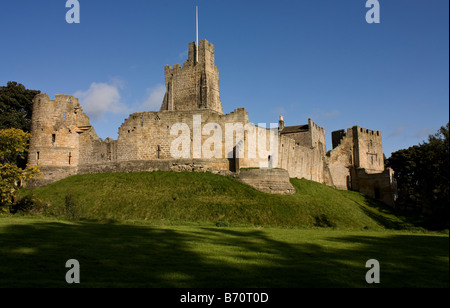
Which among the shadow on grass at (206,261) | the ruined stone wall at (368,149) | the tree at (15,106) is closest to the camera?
the shadow on grass at (206,261)

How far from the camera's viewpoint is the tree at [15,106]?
143ft

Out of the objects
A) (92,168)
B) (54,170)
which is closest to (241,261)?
(92,168)

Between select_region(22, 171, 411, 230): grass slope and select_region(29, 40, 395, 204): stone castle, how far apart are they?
5.49 ft

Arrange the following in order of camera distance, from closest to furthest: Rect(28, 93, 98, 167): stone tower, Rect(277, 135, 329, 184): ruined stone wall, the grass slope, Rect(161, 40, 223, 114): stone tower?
1. the grass slope
2. Rect(277, 135, 329, 184): ruined stone wall
3. Rect(28, 93, 98, 167): stone tower
4. Rect(161, 40, 223, 114): stone tower

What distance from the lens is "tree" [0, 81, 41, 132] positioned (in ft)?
143

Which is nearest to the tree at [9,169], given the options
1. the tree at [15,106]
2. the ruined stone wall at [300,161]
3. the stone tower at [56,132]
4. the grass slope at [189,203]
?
the grass slope at [189,203]

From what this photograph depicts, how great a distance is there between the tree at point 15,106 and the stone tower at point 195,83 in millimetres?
18446

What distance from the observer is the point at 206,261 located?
32.6 ft

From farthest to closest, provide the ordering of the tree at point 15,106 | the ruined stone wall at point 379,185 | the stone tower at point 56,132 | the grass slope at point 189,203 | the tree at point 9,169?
the ruined stone wall at point 379,185 → the tree at point 15,106 → the stone tower at point 56,132 → the tree at point 9,169 → the grass slope at point 189,203

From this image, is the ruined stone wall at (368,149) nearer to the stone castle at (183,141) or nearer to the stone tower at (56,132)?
the stone castle at (183,141)

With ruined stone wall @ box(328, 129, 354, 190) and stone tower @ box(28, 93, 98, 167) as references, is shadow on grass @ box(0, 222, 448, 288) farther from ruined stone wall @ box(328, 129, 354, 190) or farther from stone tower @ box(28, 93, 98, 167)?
ruined stone wall @ box(328, 129, 354, 190)

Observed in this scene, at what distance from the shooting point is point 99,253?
34.9 ft

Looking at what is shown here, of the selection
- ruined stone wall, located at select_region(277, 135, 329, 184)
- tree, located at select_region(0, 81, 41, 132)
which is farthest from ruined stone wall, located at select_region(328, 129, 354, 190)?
tree, located at select_region(0, 81, 41, 132)
